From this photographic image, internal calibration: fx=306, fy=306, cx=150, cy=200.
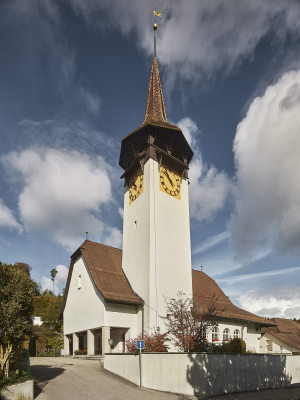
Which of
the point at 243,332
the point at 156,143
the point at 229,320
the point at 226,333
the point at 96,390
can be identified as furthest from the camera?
the point at 243,332

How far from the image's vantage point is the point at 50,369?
16.3 m

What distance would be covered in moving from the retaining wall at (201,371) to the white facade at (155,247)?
5.97 m

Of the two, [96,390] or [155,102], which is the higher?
[155,102]

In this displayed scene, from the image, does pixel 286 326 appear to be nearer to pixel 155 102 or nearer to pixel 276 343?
pixel 276 343

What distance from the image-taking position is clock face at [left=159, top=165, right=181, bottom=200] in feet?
81.7

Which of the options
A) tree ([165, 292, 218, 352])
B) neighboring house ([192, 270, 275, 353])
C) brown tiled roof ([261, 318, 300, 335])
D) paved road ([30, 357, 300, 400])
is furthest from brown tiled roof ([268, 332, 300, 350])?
paved road ([30, 357, 300, 400])

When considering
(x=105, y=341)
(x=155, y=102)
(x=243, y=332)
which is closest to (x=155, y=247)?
(x=105, y=341)

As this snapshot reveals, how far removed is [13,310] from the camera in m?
10.8

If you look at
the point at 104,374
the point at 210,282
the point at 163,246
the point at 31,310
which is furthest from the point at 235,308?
the point at 31,310

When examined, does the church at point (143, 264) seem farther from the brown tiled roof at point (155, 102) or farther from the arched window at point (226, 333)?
the brown tiled roof at point (155, 102)

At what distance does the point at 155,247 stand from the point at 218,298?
39.4ft

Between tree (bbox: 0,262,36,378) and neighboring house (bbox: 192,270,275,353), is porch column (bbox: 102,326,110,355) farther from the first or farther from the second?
tree (bbox: 0,262,36,378)

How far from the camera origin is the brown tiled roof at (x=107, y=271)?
2100cm

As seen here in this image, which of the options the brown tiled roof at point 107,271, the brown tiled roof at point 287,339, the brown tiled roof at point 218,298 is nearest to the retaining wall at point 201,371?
the brown tiled roof at point 107,271
